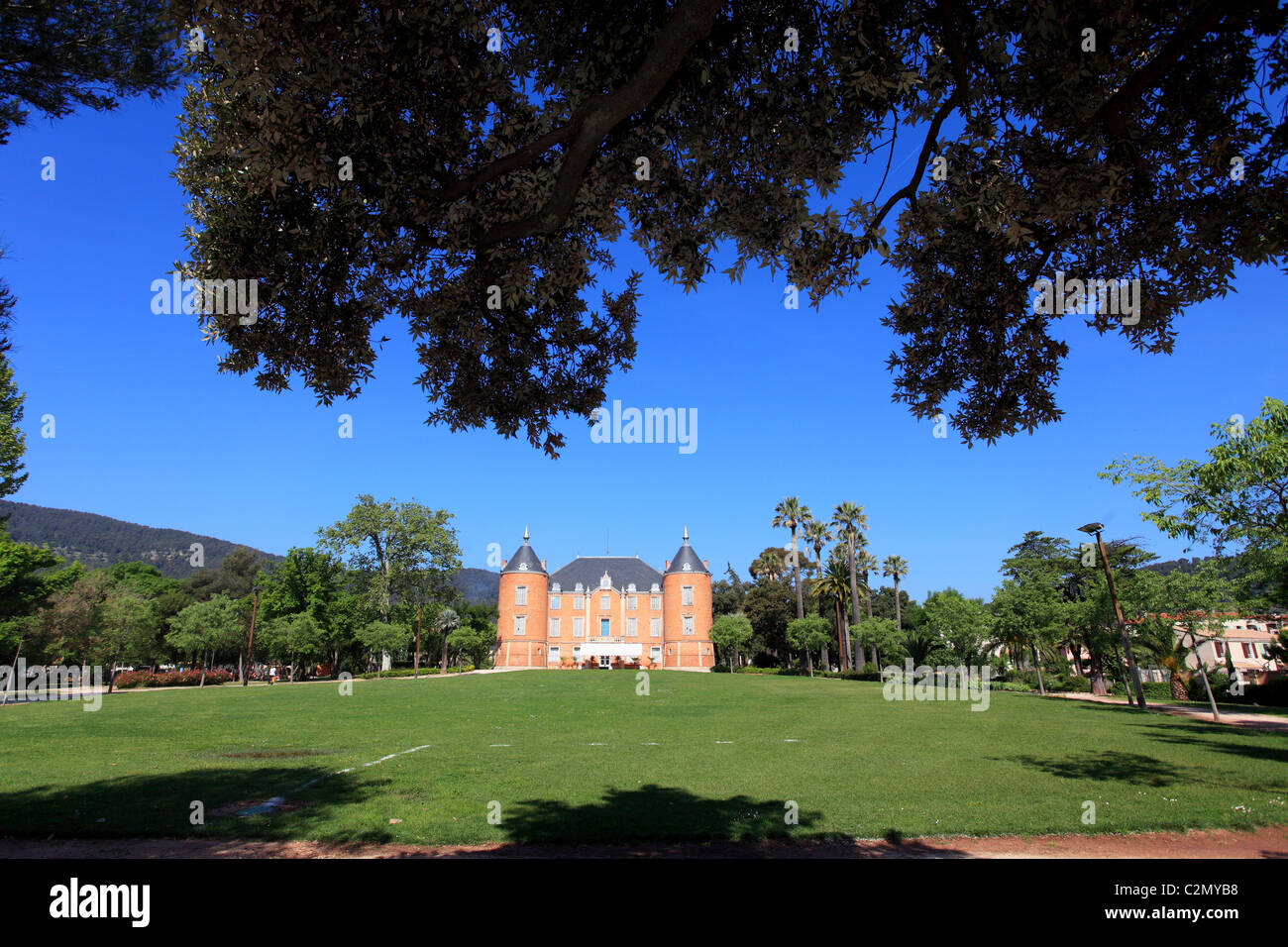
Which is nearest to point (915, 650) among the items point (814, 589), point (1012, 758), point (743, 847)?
point (814, 589)

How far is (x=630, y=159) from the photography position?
6.02 metres

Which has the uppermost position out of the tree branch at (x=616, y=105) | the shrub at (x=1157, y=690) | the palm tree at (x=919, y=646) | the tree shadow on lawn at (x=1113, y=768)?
the tree branch at (x=616, y=105)

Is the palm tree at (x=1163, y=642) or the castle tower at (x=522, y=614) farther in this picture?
the castle tower at (x=522, y=614)

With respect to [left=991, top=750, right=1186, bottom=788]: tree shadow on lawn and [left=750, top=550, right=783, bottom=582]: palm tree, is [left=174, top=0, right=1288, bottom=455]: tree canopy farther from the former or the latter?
[left=750, top=550, right=783, bottom=582]: palm tree

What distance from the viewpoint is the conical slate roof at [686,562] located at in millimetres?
87062

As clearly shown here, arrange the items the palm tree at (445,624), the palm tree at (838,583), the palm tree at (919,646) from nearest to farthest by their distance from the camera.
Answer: the palm tree at (919,646), the palm tree at (838,583), the palm tree at (445,624)

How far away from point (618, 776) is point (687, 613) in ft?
245

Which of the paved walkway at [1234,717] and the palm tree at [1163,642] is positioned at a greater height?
the palm tree at [1163,642]

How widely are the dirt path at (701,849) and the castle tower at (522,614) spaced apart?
78510 millimetres

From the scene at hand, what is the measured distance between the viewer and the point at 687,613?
8512 centimetres

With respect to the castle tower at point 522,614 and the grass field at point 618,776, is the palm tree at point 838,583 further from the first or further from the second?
the grass field at point 618,776

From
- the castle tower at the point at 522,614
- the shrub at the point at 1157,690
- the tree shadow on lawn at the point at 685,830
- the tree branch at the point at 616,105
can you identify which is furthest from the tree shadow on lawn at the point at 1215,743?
the castle tower at the point at 522,614

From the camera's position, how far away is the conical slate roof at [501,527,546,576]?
3445 inches

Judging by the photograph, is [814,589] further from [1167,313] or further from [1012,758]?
[1167,313]
